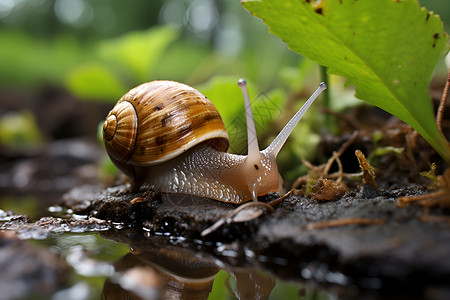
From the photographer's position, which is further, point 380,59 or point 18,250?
point 380,59

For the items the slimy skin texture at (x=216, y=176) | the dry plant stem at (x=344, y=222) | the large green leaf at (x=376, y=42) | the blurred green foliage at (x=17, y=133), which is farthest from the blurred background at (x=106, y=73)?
the dry plant stem at (x=344, y=222)

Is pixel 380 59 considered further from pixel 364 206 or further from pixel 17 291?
pixel 17 291

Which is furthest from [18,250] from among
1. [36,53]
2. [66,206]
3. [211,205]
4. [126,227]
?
[36,53]

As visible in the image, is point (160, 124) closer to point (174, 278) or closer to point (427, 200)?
point (174, 278)

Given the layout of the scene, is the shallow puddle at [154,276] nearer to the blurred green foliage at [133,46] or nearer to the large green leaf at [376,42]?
the large green leaf at [376,42]

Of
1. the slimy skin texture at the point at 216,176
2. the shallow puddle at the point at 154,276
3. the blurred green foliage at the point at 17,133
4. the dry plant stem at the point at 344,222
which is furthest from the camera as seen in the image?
the blurred green foliage at the point at 17,133

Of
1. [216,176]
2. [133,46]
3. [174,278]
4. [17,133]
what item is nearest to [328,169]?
[216,176]

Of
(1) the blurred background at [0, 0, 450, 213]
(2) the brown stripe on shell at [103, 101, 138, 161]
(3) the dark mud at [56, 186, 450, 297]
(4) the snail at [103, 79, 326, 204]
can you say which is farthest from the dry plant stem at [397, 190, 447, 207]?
(2) the brown stripe on shell at [103, 101, 138, 161]
